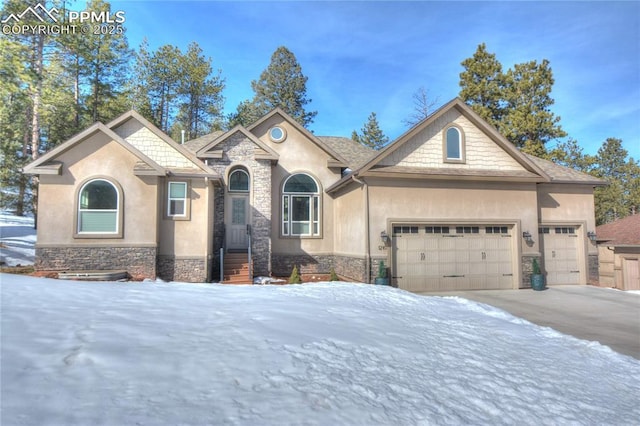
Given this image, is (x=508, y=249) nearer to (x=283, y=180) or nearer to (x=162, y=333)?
(x=283, y=180)

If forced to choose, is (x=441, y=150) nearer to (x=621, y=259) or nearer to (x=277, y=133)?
(x=277, y=133)

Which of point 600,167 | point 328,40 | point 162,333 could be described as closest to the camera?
point 162,333

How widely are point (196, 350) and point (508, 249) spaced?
1212 cm

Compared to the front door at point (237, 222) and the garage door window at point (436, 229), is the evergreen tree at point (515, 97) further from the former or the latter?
the front door at point (237, 222)

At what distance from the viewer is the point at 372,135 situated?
3981 centimetres

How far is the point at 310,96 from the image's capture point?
34094mm

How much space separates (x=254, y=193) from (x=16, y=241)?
43.3ft

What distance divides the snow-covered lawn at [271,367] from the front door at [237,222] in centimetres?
836

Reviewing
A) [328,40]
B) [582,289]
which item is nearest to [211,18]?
[328,40]

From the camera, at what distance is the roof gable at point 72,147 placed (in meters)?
10.7

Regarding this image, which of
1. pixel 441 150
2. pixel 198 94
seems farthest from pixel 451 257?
pixel 198 94

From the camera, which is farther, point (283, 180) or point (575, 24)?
point (283, 180)

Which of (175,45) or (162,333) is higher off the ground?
(175,45)

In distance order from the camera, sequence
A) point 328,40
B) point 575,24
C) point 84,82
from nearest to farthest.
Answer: point 575,24, point 328,40, point 84,82
